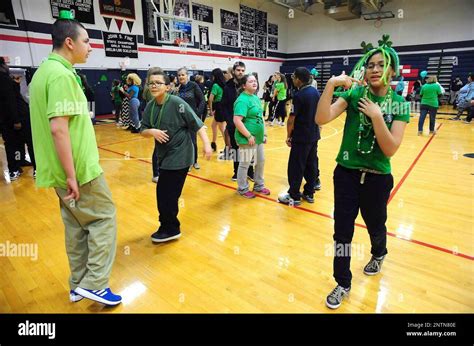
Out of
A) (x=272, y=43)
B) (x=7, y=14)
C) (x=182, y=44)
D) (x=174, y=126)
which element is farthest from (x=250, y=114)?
(x=272, y=43)

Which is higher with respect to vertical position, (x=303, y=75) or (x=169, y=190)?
(x=303, y=75)

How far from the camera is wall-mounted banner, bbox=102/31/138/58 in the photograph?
1164 cm

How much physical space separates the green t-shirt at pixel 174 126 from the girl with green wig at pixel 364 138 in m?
1.29

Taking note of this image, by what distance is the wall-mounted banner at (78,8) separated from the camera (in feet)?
33.2

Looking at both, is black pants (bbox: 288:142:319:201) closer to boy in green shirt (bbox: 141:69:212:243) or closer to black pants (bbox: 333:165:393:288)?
boy in green shirt (bbox: 141:69:212:243)

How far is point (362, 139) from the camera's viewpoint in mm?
1913

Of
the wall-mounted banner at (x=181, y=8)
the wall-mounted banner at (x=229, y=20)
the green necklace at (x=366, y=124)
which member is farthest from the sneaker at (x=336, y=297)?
the wall-mounted banner at (x=229, y=20)

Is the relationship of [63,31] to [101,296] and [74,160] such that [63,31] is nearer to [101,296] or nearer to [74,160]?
[74,160]

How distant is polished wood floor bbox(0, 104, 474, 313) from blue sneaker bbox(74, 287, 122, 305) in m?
0.10

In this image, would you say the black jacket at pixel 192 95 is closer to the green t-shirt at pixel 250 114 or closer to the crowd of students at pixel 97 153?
the green t-shirt at pixel 250 114

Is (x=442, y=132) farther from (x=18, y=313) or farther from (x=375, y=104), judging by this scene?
(x=18, y=313)

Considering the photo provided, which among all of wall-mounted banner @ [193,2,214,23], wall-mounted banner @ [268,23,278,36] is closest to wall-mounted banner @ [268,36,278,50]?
wall-mounted banner @ [268,23,278,36]

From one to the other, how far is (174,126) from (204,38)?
14.3 meters
